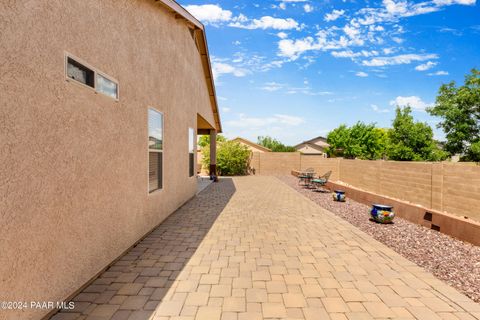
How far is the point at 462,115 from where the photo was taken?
25.4 meters

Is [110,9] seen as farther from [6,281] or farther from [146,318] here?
[146,318]

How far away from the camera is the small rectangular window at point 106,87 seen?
3.57m

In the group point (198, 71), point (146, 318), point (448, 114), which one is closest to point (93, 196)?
point (146, 318)

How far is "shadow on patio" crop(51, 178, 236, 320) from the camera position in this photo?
111 inches

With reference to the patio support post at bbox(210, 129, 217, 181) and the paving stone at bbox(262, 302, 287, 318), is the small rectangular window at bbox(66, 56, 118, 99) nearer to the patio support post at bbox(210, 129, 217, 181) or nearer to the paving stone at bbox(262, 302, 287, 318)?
the paving stone at bbox(262, 302, 287, 318)

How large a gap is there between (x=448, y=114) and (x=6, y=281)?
33.6 m

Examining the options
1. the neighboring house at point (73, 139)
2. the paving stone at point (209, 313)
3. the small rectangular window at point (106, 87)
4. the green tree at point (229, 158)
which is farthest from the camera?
the green tree at point (229, 158)

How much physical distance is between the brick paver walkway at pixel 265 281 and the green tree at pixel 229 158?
1544cm

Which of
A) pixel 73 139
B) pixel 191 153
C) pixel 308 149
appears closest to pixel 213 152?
pixel 191 153

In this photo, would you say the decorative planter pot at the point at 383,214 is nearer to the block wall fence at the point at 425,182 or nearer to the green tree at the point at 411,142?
the block wall fence at the point at 425,182

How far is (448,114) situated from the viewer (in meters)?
25.8

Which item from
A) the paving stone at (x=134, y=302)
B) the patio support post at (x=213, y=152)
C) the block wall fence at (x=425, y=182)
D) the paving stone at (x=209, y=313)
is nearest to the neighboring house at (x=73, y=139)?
the paving stone at (x=134, y=302)

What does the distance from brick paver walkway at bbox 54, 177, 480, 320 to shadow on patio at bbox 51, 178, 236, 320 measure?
0.01 meters

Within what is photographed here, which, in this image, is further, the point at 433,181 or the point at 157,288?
the point at 433,181
